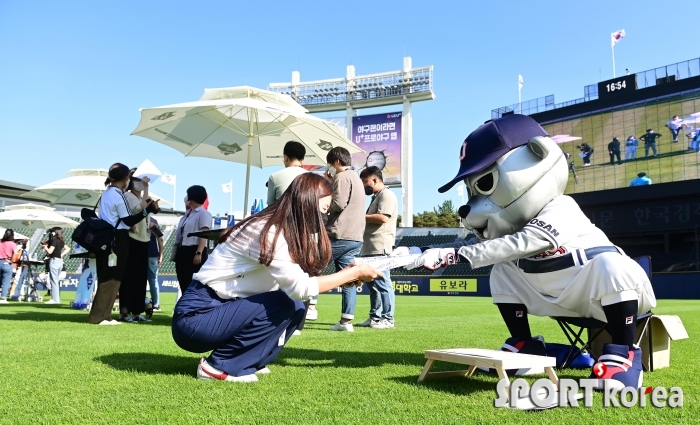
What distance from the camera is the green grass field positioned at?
2.34 m

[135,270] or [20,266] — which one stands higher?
[135,270]

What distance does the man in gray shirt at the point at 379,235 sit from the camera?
6.60m

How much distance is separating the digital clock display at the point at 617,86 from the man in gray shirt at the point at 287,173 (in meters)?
24.6

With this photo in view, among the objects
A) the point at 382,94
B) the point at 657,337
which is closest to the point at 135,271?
the point at 657,337

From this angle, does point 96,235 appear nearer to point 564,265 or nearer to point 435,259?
point 435,259

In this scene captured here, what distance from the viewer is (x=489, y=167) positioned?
11.1 feet

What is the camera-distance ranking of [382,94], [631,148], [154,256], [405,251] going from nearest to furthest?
[405,251]
[154,256]
[631,148]
[382,94]

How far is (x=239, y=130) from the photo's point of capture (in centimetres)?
845

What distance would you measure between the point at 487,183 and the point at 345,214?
9.13 ft

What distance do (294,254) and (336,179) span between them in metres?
3.03

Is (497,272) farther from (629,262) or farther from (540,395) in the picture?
(540,395)

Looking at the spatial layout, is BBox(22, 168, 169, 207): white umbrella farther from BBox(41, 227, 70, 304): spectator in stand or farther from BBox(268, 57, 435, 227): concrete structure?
BBox(268, 57, 435, 227): concrete structure

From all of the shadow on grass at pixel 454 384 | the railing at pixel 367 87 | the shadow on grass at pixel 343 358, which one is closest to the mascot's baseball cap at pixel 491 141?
the shadow on grass at pixel 454 384

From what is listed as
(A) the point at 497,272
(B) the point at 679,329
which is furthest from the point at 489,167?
(B) the point at 679,329
